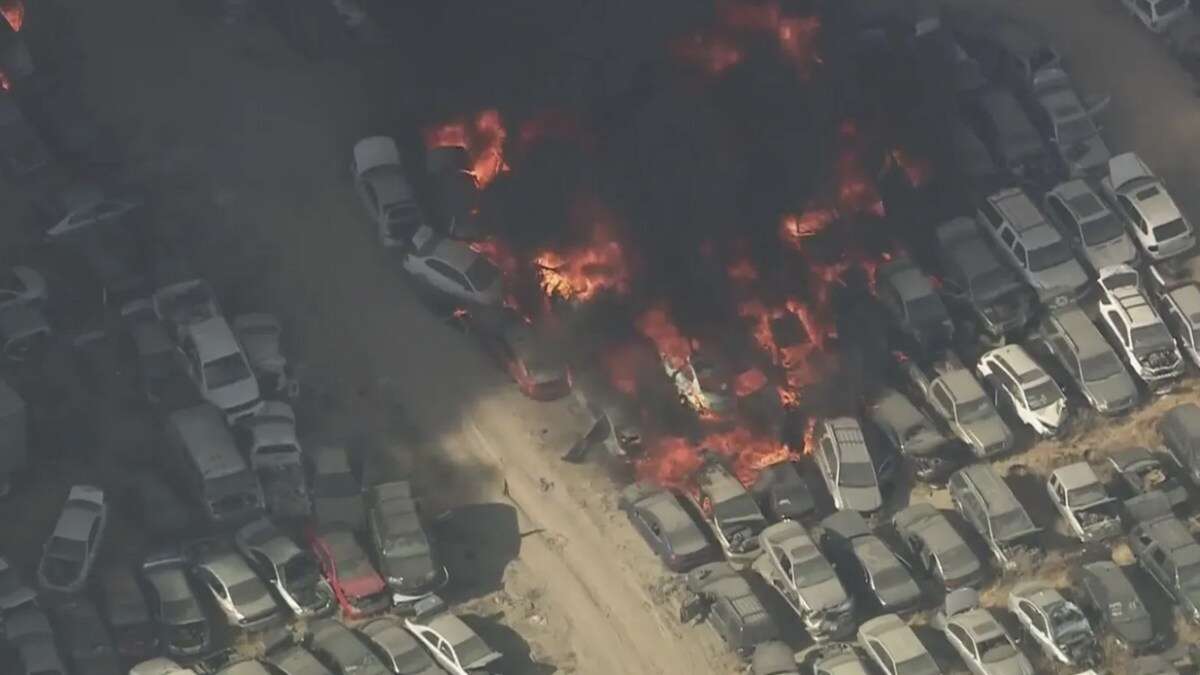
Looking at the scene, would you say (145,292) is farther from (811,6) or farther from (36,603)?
(811,6)

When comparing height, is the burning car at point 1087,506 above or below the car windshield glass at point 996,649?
above

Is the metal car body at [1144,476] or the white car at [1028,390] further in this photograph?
the white car at [1028,390]

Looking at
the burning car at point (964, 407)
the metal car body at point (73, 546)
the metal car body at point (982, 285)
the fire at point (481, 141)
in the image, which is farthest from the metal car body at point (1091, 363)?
the metal car body at point (73, 546)

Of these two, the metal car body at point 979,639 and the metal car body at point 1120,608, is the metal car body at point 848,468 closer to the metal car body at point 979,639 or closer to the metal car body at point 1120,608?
the metal car body at point 979,639

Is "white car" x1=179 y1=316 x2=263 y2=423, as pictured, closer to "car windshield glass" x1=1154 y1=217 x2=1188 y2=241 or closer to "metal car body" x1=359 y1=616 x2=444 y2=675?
"metal car body" x1=359 y1=616 x2=444 y2=675

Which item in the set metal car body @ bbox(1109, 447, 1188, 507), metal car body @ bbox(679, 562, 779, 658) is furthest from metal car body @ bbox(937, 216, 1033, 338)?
metal car body @ bbox(679, 562, 779, 658)

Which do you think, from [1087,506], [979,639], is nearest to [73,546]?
[979,639]

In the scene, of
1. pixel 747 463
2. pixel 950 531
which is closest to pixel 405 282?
pixel 747 463
